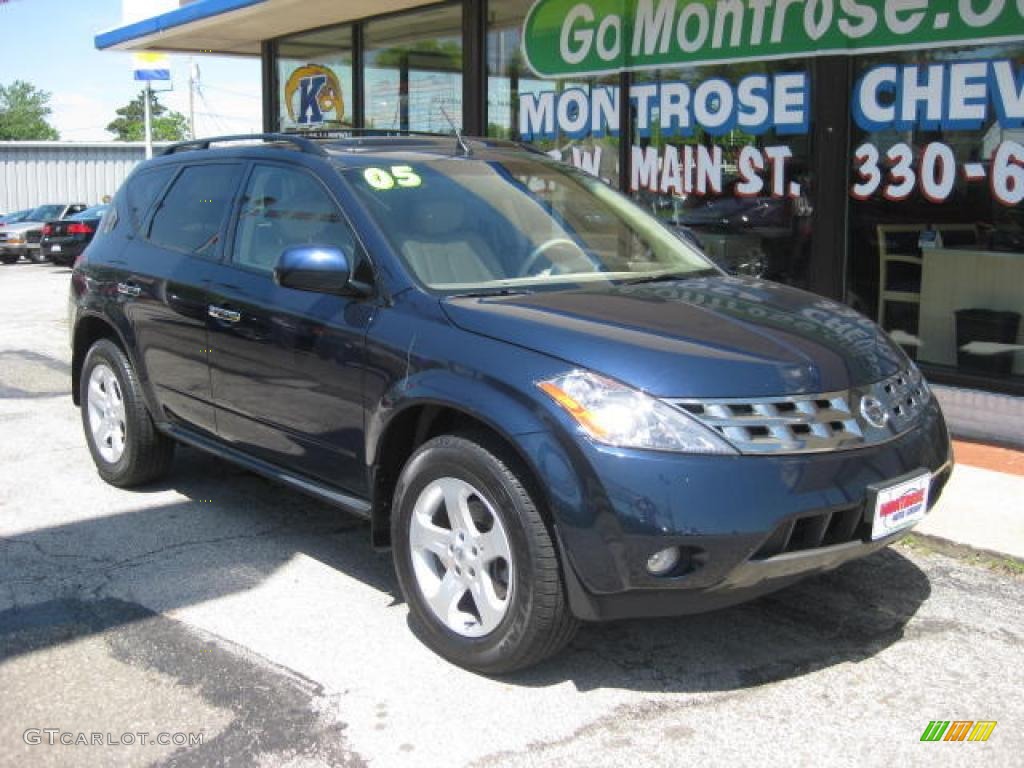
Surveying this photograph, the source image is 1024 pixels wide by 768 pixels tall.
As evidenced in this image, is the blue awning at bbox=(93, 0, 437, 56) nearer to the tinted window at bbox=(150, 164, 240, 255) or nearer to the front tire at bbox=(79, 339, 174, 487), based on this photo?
the tinted window at bbox=(150, 164, 240, 255)

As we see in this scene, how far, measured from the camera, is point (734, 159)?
8430mm

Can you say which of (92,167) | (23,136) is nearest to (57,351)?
(92,167)

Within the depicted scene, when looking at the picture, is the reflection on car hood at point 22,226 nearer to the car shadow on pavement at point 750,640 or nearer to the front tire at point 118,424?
the front tire at point 118,424

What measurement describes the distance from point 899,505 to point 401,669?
1.76m

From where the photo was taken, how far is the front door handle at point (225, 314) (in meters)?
4.75

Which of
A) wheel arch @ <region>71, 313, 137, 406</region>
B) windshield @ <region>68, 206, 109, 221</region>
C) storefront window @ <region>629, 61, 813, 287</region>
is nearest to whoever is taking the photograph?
wheel arch @ <region>71, 313, 137, 406</region>

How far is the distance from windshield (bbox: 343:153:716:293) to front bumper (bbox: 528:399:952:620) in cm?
117

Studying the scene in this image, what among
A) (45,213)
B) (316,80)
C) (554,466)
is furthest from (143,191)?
(45,213)

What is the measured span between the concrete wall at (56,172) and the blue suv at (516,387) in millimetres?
38373

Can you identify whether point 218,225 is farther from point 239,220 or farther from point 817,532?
point 817,532

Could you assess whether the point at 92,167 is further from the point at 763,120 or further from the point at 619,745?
the point at 619,745

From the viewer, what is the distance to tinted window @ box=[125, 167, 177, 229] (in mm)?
5797

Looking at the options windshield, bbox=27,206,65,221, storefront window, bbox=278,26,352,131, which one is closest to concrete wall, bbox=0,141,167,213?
windshield, bbox=27,206,65,221

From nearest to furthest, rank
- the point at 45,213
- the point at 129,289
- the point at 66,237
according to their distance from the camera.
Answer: the point at 129,289, the point at 66,237, the point at 45,213
